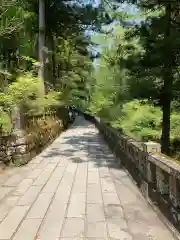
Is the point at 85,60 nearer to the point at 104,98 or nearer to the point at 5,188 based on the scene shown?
the point at 104,98

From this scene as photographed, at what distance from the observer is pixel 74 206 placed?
19.3 feet

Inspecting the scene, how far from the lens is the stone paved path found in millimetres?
4605

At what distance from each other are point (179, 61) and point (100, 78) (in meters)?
22.4

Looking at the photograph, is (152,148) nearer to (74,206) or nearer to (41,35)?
(74,206)

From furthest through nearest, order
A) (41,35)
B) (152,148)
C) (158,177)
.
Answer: (41,35) < (152,148) < (158,177)

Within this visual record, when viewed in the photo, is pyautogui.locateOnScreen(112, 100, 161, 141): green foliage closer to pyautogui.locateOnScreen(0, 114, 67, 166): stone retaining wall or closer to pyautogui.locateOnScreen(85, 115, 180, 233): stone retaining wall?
pyautogui.locateOnScreen(0, 114, 67, 166): stone retaining wall

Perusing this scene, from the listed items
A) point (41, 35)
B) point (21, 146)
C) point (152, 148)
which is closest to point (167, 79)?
point (21, 146)

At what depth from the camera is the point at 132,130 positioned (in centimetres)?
1848

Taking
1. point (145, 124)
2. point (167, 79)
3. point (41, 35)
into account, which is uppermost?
point (41, 35)

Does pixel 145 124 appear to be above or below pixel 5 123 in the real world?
below

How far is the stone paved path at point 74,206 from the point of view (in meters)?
4.61

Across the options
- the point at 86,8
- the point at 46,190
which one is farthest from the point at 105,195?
the point at 86,8

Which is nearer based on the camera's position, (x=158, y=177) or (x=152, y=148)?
(x=158, y=177)

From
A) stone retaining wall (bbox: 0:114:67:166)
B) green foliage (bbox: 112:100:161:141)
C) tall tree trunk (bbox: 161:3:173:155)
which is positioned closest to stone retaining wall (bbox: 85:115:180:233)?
tall tree trunk (bbox: 161:3:173:155)
